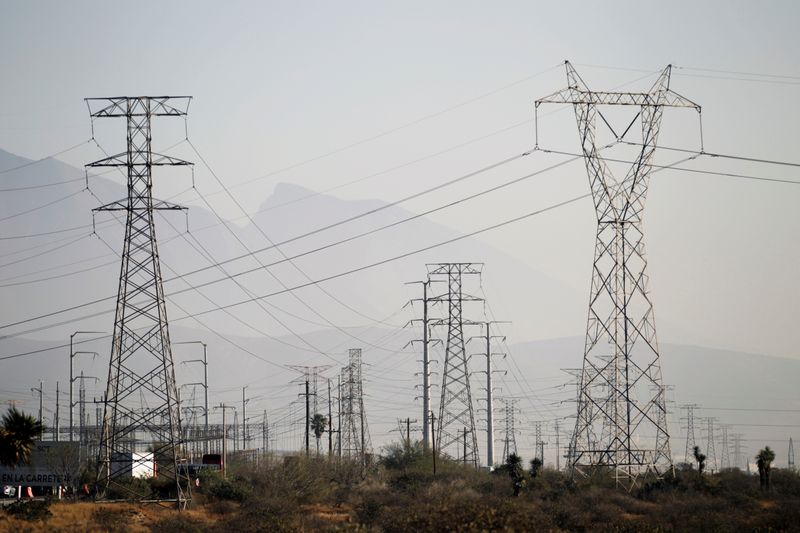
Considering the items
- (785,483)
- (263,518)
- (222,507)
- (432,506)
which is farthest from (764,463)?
(222,507)

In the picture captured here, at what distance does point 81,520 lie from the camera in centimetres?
5716

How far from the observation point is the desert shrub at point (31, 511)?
185ft

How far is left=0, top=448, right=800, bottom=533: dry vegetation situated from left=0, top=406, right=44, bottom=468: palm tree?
3.12m

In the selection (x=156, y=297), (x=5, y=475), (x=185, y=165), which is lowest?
(x=5, y=475)

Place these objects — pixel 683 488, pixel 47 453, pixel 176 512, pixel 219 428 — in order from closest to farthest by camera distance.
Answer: pixel 176 512
pixel 683 488
pixel 47 453
pixel 219 428

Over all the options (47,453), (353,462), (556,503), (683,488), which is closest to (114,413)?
(556,503)

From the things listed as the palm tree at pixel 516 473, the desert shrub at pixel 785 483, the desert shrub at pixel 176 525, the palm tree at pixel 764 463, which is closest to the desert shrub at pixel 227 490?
the desert shrub at pixel 176 525

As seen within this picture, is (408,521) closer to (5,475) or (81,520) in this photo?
(81,520)

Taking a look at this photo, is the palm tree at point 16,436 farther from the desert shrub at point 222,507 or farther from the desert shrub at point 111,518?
the desert shrub at point 222,507

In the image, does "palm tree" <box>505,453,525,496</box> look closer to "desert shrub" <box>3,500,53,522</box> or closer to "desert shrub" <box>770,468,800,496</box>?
"desert shrub" <box>770,468,800,496</box>

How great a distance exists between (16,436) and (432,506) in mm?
24497

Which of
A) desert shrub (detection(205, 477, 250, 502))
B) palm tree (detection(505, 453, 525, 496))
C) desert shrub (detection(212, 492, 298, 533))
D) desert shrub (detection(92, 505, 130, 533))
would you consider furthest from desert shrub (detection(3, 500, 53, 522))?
palm tree (detection(505, 453, 525, 496))

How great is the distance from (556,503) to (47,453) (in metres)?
67.0

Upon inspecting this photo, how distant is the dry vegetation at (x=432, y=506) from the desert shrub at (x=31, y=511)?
0.10m
